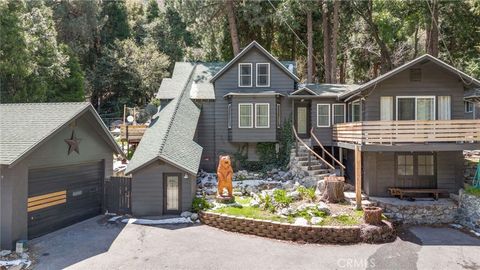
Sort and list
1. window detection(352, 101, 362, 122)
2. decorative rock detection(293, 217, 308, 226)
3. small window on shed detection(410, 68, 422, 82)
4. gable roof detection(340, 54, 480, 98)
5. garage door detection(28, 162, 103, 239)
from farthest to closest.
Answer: window detection(352, 101, 362, 122) → small window on shed detection(410, 68, 422, 82) → gable roof detection(340, 54, 480, 98) → decorative rock detection(293, 217, 308, 226) → garage door detection(28, 162, 103, 239)

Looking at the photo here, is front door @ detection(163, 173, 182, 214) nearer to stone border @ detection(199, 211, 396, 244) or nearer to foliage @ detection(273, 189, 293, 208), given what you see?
stone border @ detection(199, 211, 396, 244)

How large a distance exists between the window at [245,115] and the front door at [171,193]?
7.22 meters

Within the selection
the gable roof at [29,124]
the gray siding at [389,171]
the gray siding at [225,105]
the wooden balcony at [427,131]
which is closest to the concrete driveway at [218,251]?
the gable roof at [29,124]

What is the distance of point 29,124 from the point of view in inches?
465

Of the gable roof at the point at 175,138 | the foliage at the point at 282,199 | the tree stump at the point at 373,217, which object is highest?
the gable roof at the point at 175,138

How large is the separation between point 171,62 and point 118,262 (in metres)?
33.7

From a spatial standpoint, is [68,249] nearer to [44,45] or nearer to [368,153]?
[368,153]

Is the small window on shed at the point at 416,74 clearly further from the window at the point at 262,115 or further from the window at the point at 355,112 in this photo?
the window at the point at 262,115

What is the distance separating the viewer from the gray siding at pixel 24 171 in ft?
33.8

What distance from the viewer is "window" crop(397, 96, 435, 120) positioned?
639 inches

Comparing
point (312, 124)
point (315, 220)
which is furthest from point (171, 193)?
point (312, 124)

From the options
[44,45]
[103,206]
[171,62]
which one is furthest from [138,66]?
[103,206]

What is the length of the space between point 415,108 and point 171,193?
39.3 feet

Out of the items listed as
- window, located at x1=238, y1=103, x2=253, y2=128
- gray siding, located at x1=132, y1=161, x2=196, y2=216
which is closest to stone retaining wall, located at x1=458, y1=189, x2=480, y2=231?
window, located at x1=238, y1=103, x2=253, y2=128
